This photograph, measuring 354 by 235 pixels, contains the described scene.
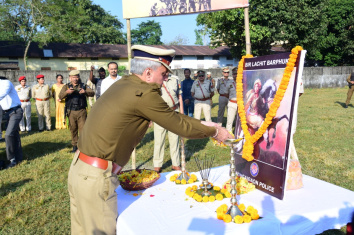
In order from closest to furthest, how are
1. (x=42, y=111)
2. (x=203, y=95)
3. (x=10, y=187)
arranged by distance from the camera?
(x=10, y=187)
(x=203, y=95)
(x=42, y=111)

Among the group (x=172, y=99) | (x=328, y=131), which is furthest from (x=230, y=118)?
(x=172, y=99)

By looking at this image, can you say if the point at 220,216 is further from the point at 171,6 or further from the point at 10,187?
the point at 10,187

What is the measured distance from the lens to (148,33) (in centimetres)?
6050

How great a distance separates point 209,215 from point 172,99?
11.6ft

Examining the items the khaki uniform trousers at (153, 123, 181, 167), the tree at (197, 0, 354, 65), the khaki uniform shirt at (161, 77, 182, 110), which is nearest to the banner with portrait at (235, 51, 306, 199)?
the khaki uniform shirt at (161, 77, 182, 110)

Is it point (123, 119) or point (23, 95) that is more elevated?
point (123, 119)

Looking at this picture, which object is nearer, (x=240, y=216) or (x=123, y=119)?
(x=123, y=119)

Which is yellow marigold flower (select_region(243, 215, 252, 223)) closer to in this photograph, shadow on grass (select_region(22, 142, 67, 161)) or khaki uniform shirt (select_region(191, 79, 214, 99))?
shadow on grass (select_region(22, 142, 67, 161))

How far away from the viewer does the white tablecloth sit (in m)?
2.26

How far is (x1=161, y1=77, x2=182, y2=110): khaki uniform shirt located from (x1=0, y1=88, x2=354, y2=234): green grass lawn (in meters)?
1.48

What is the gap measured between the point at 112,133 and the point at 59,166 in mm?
5160

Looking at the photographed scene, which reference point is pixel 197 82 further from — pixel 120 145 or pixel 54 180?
pixel 120 145

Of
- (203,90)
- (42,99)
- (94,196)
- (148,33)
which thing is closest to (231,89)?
(203,90)

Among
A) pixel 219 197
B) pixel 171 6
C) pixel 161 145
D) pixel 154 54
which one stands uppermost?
pixel 171 6
